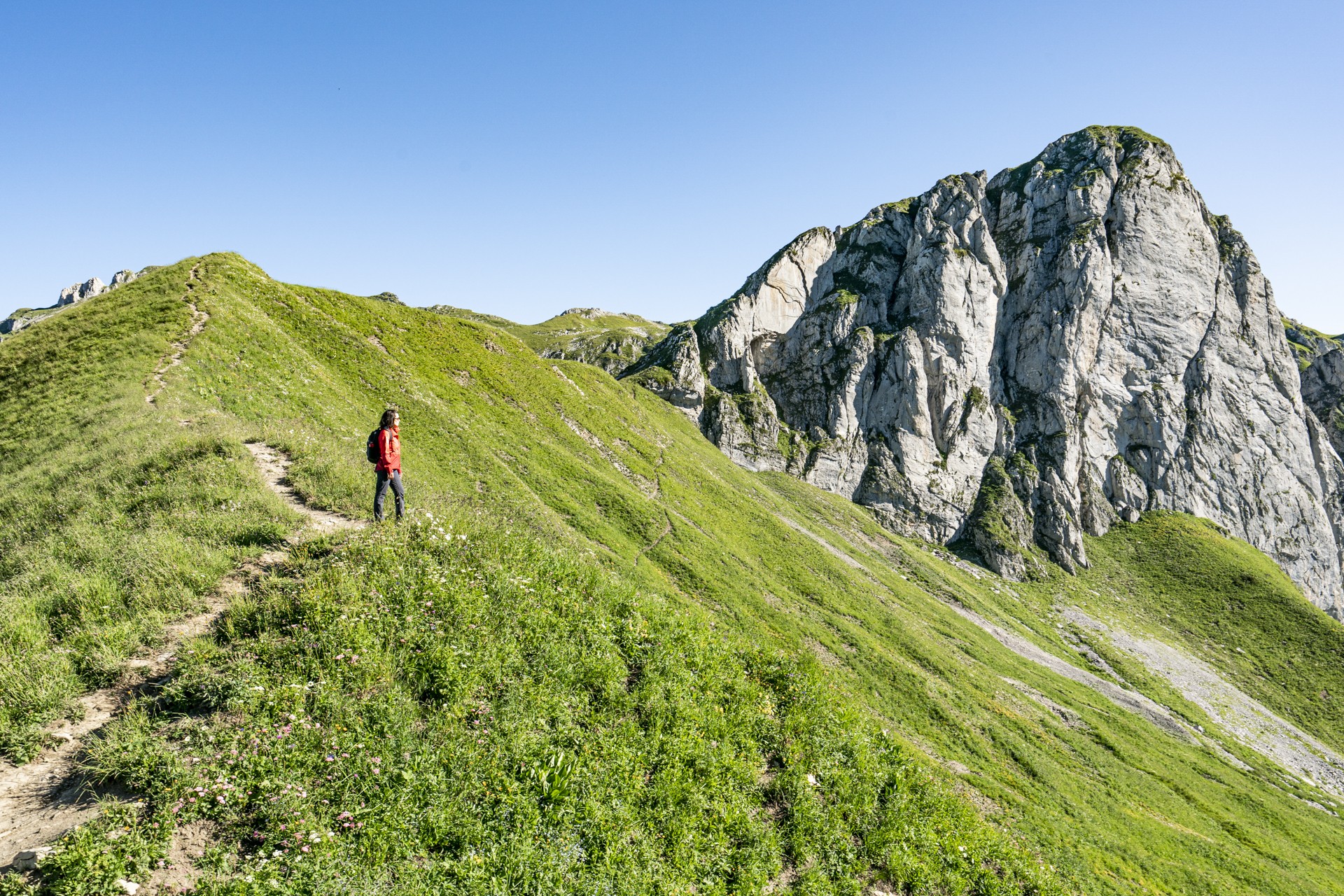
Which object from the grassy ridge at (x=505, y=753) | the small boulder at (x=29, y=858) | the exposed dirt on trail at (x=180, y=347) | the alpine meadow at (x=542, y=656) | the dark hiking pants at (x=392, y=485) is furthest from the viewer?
the exposed dirt on trail at (x=180, y=347)

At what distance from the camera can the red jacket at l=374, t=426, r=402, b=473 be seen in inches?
585

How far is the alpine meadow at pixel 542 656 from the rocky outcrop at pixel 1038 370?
9.84 meters

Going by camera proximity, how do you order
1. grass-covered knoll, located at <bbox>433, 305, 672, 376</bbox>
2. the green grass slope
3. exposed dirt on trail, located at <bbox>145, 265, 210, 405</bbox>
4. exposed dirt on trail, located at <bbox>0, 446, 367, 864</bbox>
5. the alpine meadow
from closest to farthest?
exposed dirt on trail, located at <bbox>0, 446, 367, 864</bbox> < the green grass slope < the alpine meadow < exposed dirt on trail, located at <bbox>145, 265, 210, 405</bbox> < grass-covered knoll, located at <bbox>433, 305, 672, 376</bbox>

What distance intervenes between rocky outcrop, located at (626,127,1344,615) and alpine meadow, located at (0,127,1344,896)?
9836 millimetres

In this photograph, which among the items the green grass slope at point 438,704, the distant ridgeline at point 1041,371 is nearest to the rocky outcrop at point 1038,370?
the distant ridgeline at point 1041,371

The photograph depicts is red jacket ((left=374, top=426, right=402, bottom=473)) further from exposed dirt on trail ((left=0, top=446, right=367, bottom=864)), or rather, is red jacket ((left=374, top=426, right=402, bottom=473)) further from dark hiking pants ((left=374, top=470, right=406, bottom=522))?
exposed dirt on trail ((left=0, top=446, right=367, bottom=864))

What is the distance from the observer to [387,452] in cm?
1487

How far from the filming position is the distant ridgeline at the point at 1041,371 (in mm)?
111812

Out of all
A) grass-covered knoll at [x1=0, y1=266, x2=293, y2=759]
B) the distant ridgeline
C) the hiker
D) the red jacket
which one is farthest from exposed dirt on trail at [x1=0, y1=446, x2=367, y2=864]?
the distant ridgeline

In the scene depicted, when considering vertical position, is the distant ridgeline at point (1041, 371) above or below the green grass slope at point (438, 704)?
above

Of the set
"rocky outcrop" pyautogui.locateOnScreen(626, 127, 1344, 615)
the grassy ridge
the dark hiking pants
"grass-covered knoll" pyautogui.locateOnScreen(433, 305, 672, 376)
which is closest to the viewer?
the grassy ridge

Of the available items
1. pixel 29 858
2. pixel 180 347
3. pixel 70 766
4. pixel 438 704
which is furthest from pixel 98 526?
pixel 180 347

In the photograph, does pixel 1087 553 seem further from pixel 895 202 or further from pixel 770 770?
pixel 770 770

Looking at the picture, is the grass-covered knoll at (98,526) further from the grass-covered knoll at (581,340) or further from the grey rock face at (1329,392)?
the grey rock face at (1329,392)
